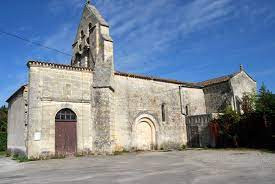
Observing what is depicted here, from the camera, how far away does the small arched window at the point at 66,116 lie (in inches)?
783

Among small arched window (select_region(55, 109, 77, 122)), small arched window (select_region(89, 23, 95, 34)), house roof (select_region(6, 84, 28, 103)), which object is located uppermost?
small arched window (select_region(89, 23, 95, 34))

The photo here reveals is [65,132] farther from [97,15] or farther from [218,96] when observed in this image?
[218,96]

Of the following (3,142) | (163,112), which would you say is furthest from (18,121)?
(163,112)

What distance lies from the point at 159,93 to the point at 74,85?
28.0 ft

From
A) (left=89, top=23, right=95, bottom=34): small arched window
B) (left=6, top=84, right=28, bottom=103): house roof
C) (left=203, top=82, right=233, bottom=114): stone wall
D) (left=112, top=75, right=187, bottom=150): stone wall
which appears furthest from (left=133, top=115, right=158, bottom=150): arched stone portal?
(left=6, top=84, right=28, bottom=103): house roof

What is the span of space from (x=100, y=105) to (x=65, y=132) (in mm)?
3227

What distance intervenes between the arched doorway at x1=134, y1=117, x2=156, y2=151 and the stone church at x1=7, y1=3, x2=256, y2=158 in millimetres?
50

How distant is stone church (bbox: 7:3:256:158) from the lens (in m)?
19.4

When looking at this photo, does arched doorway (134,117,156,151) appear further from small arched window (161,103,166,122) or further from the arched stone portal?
small arched window (161,103,166,122)

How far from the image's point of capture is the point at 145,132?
2438cm

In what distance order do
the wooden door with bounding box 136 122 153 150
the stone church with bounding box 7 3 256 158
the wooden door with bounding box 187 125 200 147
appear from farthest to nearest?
the wooden door with bounding box 187 125 200 147
the wooden door with bounding box 136 122 153 150
the stone church with bounding box 7 3 256 158

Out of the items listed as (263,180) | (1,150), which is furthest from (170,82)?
(1,150)

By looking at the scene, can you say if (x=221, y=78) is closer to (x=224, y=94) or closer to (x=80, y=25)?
(x=224, y=94)

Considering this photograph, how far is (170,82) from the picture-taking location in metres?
27.1
